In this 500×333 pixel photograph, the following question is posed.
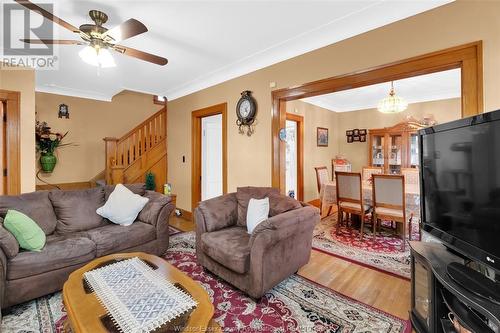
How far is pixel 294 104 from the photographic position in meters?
4.86

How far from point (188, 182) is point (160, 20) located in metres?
2.82

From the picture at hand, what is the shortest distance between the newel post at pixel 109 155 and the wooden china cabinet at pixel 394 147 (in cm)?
574

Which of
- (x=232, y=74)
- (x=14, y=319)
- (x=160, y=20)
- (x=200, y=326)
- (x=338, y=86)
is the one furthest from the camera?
(x=232, y=74)

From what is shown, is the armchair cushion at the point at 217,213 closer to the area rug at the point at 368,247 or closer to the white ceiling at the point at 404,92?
the area rug at the point at 368,247

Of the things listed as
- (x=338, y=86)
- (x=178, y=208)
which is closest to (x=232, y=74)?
(x=338, y=86)

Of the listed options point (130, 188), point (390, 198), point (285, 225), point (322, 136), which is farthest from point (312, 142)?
point (130, 188)

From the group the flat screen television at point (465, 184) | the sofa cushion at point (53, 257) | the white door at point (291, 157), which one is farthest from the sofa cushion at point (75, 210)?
the white door at point (291, 157)

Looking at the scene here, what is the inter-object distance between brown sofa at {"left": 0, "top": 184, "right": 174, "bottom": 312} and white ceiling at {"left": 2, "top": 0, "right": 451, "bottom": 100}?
5.98 ft

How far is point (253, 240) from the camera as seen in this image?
6.30 feet

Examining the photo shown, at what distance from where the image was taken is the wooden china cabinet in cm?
527

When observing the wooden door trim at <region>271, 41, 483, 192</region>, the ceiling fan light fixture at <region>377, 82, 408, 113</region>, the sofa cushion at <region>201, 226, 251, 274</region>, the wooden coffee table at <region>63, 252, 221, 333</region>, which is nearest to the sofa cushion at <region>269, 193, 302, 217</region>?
the sofa cushion at <region>201, 226, 251, 274</region>

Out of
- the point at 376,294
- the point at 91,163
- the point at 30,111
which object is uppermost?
the point at 30,111

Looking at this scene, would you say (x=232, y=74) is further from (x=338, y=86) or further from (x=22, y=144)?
(x=22, y=144)

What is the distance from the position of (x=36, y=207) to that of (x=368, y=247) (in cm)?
389
